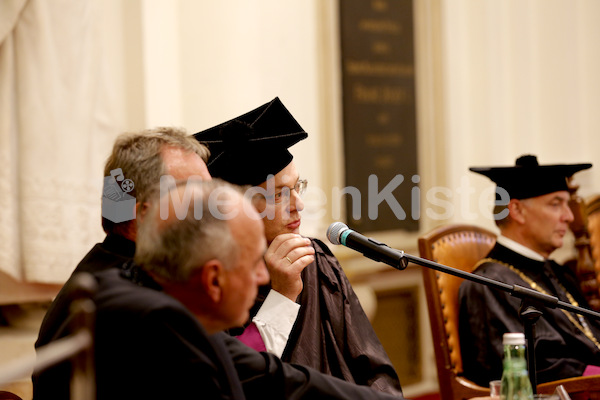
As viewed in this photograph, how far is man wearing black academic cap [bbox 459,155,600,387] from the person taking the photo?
2986mm

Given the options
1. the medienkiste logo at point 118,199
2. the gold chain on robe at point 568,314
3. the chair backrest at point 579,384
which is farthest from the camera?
the gold chain on robe at point 568,314

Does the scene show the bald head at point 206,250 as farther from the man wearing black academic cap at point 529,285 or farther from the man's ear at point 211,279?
the man wearing black academic cap at point 529,285

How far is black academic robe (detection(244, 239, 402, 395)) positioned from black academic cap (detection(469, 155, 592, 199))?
1.25 meters

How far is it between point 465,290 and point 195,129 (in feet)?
5.40

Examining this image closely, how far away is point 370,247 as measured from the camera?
6.04 ft

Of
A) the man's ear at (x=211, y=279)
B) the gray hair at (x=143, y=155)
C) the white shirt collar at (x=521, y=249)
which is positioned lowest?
the white shirt collar at (x=521, y=249)

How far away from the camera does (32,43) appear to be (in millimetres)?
3018

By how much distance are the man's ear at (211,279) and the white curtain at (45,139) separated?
1804mm

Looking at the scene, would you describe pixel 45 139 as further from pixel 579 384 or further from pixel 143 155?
pixel 579 384

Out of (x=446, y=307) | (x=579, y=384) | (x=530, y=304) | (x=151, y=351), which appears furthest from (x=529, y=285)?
(x=151, y=351)

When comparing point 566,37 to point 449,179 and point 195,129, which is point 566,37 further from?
point 195,129

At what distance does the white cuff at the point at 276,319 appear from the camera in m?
2.23

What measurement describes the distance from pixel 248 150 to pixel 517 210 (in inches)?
64.3

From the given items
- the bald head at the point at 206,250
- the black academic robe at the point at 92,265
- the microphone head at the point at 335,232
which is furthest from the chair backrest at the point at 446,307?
the bald head at the point at 206,250
